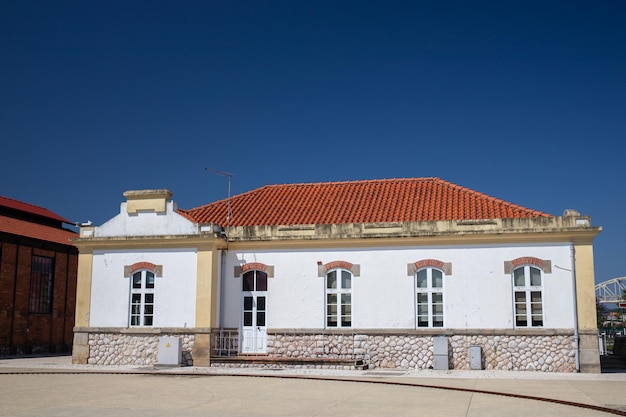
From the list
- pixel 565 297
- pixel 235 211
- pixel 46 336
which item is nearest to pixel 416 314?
pixel 565 297

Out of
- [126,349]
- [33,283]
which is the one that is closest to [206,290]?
[126,349]

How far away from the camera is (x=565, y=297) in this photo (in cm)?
2030

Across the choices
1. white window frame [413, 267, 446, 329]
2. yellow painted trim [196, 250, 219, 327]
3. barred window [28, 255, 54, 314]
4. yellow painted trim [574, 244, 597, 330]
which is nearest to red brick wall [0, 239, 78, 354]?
barred window [28, 255, 54, 314]

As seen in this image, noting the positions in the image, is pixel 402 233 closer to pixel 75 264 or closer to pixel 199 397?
pixel 199 397

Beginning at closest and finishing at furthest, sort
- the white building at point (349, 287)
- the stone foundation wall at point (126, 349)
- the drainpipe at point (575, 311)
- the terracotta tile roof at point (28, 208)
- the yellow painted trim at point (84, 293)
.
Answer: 1. the drainpipe at point (575, 311)
2. the white building at point (349, 287)
3. the stone foundation wall at point (126, 349)
4. the yellow painted trim at point (84, 293)
5. the terracotta tile roof at point (28, 208)

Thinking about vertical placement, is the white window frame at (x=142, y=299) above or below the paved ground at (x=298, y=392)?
above

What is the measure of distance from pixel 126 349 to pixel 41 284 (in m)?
11.0

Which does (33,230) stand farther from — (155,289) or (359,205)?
(359,205)

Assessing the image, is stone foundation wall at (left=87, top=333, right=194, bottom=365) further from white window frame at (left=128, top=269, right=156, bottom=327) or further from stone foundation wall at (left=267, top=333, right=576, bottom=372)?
stone foundation wall at (left=267, top=333, right=576, bottom=372)

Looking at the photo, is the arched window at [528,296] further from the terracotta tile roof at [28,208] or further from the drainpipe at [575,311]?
the terracotta tile roof at [28,208]

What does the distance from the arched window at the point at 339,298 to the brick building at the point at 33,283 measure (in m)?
14.9

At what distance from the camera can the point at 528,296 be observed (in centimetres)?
Result: 2061

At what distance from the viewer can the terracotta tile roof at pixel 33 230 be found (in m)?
30.2

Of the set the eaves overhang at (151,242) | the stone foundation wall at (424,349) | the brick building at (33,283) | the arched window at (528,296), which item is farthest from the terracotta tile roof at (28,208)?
the arched window at (528,296)
